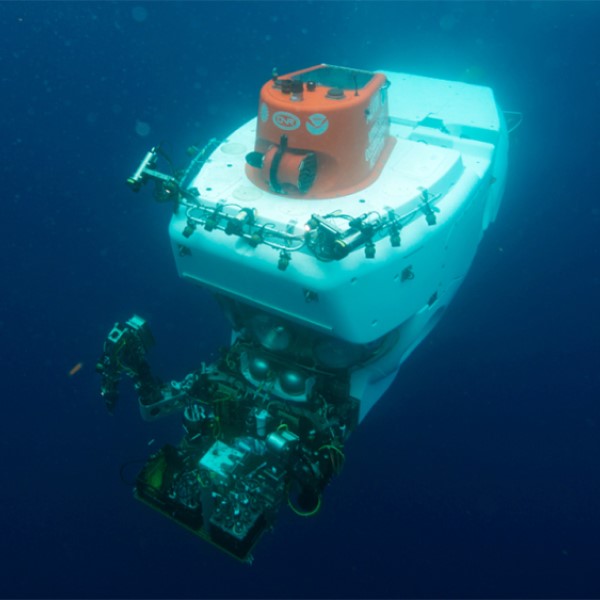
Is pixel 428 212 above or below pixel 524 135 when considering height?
below

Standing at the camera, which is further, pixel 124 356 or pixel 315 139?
pixel 124 356

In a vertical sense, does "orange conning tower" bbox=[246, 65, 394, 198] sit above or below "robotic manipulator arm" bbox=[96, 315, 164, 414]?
above

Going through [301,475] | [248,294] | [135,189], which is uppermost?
[135,189]

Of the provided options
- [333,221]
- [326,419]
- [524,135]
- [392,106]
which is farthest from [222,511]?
[524,135]

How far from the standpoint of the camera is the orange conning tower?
3859mm

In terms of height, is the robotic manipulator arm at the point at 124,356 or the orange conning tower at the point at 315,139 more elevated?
the orange conning tower at the point at 315,139

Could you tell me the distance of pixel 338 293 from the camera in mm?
3633

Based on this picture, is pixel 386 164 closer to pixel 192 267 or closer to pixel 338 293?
pixel 338 293

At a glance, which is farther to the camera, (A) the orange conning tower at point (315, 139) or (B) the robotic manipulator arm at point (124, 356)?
(B) the robotic manipulator arm at point (124, 356)

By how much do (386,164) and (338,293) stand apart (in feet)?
4.87

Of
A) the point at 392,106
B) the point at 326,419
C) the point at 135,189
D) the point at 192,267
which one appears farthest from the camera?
the point at 392,106

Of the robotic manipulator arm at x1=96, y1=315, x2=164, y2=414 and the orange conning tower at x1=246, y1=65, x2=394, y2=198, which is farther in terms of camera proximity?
the robotic manipulator arm at x1=96, y1=315, x2=164, y2=414

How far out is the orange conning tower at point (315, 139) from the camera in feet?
12.7

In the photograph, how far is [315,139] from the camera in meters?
3.90
